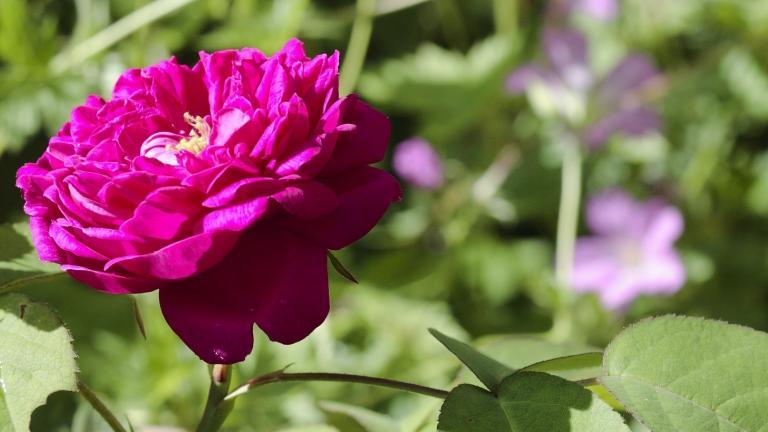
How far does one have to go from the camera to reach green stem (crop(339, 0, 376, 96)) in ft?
3.88

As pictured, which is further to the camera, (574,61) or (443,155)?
(443,155)

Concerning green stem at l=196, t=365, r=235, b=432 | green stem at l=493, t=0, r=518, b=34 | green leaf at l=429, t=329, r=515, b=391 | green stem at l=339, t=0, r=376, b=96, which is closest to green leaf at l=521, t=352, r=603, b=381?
green leaf at l=429, t=329, r=515, b=391

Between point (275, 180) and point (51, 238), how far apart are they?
0.10m

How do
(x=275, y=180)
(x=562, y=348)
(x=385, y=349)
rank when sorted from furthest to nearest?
(x=385, y=349) → (x=562, y=348) → (x=275, y=180)

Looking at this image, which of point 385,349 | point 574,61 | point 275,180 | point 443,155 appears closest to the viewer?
point 275,180

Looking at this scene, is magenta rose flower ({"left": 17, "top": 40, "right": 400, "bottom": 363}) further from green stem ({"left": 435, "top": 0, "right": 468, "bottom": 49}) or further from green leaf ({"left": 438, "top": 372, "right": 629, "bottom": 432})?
green stem ({"left": 435, "top": 0, "right": 468, "bottom": 49})

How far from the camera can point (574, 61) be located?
49.2 inches

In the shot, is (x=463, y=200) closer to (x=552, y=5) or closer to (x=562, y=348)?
(x=552, y=5)

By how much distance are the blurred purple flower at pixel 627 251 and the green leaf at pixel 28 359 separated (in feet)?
2.82

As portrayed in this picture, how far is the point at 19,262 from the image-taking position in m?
0.47

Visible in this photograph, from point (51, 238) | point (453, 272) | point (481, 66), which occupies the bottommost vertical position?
point (453, 272)

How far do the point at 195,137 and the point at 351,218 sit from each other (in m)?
0.08

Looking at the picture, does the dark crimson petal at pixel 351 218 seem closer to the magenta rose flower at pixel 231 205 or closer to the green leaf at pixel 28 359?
the magenta rose flower at pixel 231 205

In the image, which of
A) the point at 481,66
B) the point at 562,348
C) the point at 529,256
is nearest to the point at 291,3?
the point at 481,66
